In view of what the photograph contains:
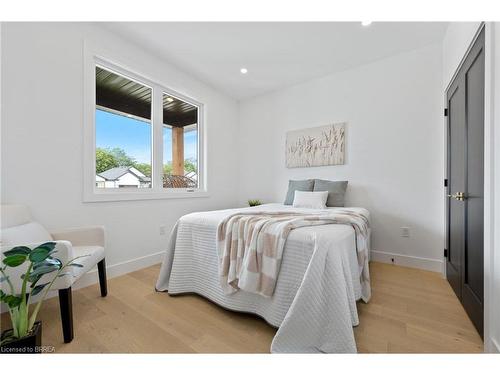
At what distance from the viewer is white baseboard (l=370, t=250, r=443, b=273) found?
2473 mm

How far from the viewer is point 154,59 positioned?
Result: 9.02 feet

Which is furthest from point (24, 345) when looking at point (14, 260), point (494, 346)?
point (494, 346)

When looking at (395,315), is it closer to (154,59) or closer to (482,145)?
(482,145)

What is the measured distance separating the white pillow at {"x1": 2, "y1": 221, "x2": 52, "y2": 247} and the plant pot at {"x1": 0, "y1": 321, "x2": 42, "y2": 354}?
570 millimetres

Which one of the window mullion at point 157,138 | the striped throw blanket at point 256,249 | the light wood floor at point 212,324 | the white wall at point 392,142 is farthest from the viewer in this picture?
the window mullion at point 157,138

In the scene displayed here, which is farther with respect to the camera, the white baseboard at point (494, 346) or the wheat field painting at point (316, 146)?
the wheat field painting at point (316, 146)

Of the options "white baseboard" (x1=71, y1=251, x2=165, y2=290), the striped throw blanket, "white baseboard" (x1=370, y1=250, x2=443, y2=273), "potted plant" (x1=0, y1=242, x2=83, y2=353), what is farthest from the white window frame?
"white baseboard" (x1=370, y1=250, x2=443, y2=273)

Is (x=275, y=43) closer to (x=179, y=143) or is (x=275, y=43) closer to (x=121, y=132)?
(x=179, y=143)

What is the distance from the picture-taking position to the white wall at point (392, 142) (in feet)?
8.21

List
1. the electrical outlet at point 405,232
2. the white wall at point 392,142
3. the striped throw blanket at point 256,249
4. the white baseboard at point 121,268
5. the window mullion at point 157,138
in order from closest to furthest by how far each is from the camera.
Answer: the striped throw blanket at point 256,249, the white baseboard at point 121,268, the white wall at point 392,142, the electrical outlet at point 405,232, the window mullion at point 157,138

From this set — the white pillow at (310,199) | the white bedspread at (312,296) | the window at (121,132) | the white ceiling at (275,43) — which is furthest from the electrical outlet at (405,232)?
the window at (121,132)

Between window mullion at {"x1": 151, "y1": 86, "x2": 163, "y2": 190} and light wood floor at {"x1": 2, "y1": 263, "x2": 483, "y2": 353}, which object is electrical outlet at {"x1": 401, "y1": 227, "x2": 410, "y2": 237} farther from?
window mullion at {"x1": 151, "y1": 86, "x2": 163, "y2": 190}

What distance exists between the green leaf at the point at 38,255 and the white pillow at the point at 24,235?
0.52 metres

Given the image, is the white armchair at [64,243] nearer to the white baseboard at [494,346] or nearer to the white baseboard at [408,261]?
the white baseboard at [494,346]
